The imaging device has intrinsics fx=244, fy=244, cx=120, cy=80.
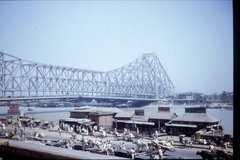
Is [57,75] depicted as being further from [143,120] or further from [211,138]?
[211,138]

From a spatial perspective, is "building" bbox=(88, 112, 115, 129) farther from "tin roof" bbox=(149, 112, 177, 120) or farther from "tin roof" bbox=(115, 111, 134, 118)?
"tin roof" bbox=(149, 112, 177, 120)

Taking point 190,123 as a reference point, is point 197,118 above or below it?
above

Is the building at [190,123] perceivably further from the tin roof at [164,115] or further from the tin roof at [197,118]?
the tin roof at [164,115]

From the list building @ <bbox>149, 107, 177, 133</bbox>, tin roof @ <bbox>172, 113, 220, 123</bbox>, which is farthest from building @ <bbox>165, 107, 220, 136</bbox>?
building @ <bbox>149, 107, 177, 133</bbox>

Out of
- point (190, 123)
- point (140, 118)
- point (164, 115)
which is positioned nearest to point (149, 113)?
point (140, 118)

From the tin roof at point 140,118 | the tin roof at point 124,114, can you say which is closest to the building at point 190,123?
the tin roof at point 140,118

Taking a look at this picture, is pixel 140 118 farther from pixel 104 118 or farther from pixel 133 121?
pixel 104 118

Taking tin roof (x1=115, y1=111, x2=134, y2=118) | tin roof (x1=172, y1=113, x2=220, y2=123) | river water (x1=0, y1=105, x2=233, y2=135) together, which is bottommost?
river water (x1=0, y1=105, x2=233, y2=135)

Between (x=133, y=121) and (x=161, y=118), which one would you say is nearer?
(x=161, y=118)
